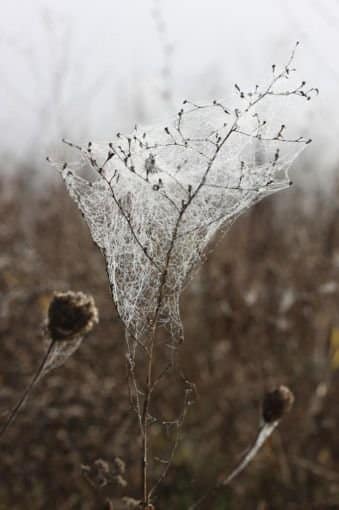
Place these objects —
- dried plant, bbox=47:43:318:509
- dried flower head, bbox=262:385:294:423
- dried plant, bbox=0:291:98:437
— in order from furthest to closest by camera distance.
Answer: dried flower head, bbox=262:385:294:423
dried plant, bbox=0:291:98:437
dried plant, bbox=47:43:318:509

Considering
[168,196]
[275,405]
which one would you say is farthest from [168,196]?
[275,405]

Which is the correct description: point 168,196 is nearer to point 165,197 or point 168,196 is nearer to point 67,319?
point 165,197

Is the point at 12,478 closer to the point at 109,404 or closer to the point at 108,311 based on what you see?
the point at 109,404

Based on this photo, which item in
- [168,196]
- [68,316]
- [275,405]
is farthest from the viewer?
[275,405]

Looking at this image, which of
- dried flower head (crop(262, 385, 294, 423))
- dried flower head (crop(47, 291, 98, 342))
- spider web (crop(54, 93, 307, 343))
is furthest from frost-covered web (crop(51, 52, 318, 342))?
dried flower head (crop(262, 385, 294, 423))

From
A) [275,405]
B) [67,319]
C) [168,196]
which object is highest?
[168,196]

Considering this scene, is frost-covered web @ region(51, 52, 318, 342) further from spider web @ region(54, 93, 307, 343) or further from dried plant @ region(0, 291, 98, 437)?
dried plant @ region(0, 291, 98, 437)

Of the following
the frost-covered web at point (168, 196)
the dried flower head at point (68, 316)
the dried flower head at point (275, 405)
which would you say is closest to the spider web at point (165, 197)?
the frost-covered web at point (168, 196)

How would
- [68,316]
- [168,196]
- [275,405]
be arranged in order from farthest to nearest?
1. [275,405]
2. [68,316]
3. [168,196]
